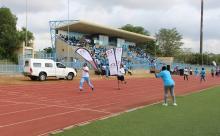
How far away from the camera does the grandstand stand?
5919cm

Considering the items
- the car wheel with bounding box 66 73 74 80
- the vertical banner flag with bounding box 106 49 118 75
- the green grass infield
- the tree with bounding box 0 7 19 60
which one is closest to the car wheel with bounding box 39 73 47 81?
the car wheel with bounding box 66 73 74 80

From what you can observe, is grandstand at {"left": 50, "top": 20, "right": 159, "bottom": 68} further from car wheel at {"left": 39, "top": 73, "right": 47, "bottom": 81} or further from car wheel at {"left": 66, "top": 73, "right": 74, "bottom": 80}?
car wheel at {"left": 39, "top": 73, "right": 47, "bottom": 81}

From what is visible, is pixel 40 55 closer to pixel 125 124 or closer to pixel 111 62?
pixel 111 62

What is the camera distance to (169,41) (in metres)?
123

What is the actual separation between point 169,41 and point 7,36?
72.5 metres

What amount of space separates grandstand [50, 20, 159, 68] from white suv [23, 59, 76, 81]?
11.7m

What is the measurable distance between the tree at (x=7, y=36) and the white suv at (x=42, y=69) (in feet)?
51.3

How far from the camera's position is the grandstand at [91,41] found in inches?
2330

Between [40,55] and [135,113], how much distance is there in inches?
1428

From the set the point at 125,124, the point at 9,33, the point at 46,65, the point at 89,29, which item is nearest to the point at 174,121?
the point at 125,124

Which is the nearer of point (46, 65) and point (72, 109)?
point (72, 109)

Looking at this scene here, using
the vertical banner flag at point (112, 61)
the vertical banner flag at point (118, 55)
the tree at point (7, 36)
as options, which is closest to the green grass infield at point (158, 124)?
the vertical banner flag at point (118, 55)

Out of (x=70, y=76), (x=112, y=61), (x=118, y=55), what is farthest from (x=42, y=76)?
(x=118, y=55)

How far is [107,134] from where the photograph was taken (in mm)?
10594
